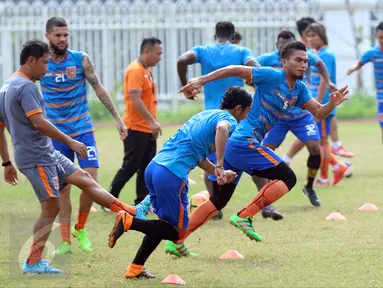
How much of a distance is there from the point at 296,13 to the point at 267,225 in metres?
15.2

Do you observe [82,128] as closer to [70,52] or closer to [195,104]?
[70,52]

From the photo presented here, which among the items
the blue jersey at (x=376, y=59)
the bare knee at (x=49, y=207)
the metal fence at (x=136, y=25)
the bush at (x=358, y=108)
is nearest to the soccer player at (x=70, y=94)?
the bare knee at (x=49, y=207)

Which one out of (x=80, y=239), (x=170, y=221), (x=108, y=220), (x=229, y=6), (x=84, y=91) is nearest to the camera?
(x=170, y=221)

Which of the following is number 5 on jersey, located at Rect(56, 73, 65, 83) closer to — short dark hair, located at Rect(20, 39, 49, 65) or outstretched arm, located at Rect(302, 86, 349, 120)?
short dark hair, located at Rect(20, 39, 49, 65)

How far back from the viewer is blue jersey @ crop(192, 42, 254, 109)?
10.0 meters

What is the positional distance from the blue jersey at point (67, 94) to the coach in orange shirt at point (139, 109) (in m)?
1.60

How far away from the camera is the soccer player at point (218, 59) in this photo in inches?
394

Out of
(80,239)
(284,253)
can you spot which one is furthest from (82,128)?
(284,253)

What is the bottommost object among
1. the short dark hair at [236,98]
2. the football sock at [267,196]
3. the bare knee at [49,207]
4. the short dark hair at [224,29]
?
the football sock at [267,196]

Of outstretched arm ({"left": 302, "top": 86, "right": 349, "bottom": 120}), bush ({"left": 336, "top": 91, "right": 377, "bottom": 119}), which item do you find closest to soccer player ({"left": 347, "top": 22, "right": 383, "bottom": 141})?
outstretched arm ({"left": 302, "top": 86, "right": 349, "bottom": 120})

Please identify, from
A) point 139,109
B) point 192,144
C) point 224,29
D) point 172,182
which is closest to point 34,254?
point 172,182

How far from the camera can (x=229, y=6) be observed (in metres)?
23.6

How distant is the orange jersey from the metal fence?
42.2ft

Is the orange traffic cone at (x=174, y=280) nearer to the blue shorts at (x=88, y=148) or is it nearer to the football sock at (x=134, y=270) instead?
the football sock at (x=134, y=270)
